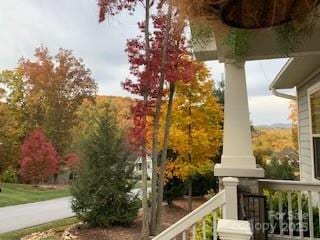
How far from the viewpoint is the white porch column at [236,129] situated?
111 inches

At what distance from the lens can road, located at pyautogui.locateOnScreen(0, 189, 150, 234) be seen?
9.59m

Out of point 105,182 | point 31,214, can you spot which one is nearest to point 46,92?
point 31,214

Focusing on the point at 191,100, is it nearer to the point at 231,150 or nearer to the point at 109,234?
the point at 109,234

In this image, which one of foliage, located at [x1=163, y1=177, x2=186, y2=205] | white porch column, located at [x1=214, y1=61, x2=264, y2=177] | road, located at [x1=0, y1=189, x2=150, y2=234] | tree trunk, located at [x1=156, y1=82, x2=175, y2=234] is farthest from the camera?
foliage, located at [x1=163, y1=177, x2=186, y2=205]

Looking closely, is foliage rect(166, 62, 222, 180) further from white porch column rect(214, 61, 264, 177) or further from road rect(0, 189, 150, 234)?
white porch column rect(214, 61, 264, 177)

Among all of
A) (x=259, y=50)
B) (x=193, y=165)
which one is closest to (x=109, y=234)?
(x=193, y=165)

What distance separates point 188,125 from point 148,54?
2783mm

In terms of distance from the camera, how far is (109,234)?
7719mm

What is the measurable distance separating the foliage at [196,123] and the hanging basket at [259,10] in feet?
24.6

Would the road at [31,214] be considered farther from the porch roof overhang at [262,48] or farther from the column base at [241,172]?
the porch roof overhang at [262,48]

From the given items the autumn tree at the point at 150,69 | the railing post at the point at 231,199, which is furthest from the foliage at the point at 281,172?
the railing post at the point at 231,199

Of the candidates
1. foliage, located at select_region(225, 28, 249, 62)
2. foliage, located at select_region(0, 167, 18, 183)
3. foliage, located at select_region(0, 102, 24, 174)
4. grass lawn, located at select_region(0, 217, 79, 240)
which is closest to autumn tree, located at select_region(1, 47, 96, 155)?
foliage, located at select_region(0, 102, 24, 174)

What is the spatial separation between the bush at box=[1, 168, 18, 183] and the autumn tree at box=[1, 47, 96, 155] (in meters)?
3.16

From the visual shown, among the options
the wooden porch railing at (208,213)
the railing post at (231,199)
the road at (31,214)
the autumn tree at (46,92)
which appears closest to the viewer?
the wooden porch railing at (208,213)
